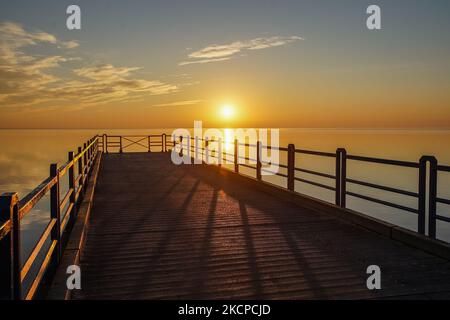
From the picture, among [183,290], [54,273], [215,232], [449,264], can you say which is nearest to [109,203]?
[215,232]

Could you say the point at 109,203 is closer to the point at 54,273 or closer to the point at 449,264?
the point at 54,273

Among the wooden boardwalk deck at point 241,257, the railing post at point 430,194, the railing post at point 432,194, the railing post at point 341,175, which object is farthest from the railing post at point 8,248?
the railing post at point 341,175

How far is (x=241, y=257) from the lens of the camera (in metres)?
5.76

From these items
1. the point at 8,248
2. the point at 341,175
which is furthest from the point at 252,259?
the point at 341,175

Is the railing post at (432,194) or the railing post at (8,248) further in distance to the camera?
the railing post at (432,194)

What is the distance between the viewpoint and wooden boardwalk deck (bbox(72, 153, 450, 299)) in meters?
4.58

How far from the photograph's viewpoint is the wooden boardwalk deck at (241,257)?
4.58m

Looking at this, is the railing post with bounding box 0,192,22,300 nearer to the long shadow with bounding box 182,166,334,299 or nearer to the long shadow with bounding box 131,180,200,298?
the long shadow with bounding box 131,180,200,298

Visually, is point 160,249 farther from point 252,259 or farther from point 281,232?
point 281,232

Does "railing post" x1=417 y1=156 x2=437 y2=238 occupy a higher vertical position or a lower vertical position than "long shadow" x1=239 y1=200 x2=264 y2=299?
higher

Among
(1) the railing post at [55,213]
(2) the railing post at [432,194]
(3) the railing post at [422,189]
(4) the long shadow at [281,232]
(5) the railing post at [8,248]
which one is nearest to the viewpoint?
(5) the railing post at [8,248]

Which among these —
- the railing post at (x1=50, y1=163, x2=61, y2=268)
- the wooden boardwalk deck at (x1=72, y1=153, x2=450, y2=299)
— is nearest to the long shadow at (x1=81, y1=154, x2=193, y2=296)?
the wooden boardwalk deck at (x1=72, y1=153, x2=450, y2=299)

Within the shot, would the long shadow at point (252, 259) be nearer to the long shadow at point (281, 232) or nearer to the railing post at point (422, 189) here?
the long shadow at point (281, 232)
